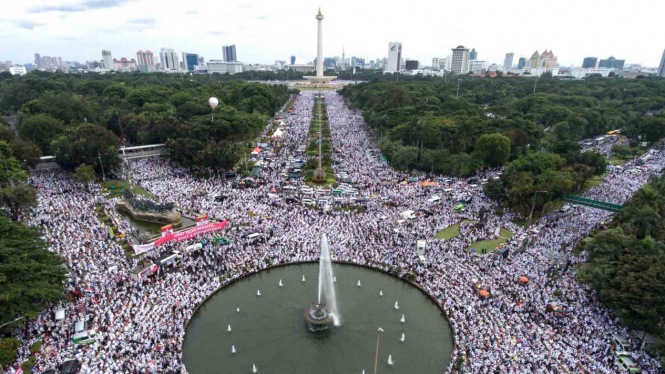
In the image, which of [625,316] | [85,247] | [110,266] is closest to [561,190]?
[625,316]

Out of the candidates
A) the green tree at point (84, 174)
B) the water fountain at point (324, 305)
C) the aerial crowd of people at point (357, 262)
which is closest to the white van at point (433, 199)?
the aerial crowd of people at point (357, 262)

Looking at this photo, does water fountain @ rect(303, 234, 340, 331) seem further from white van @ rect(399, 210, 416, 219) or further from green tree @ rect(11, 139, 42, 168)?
green tree @ rect(11, 139, 42, 168)

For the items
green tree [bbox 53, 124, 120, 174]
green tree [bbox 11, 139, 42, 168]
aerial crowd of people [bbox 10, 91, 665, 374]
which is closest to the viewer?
aerial crowd of people [bbox 10, 91, 665, 374]

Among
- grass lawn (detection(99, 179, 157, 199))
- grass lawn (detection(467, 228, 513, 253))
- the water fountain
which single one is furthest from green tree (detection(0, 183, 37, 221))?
grass lawn (detection(467, 228, 513, 253))

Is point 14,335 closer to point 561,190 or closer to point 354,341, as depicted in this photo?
point 354,341

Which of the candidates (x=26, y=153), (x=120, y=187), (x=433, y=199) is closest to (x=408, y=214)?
(x=433, y=199)

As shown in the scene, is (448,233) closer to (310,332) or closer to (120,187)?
(310,332)
